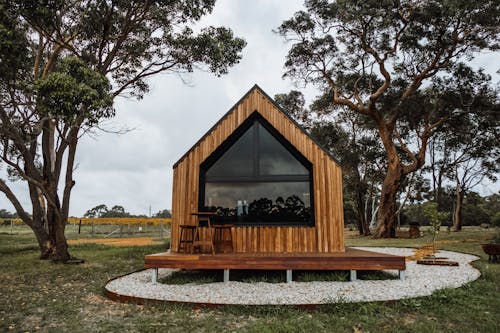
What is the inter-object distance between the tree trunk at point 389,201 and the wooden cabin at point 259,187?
1249cm

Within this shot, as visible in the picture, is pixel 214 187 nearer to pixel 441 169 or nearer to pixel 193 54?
pixel 193 54

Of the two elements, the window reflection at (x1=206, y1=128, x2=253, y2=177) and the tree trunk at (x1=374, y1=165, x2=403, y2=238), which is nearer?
the window reflection at (x1=206, y1=128, x2=253, y2=177)

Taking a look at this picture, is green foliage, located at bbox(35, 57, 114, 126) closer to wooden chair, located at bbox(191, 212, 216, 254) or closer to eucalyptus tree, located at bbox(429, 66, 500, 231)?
wooden chair, located at bbox(191, 212, 216, 254)

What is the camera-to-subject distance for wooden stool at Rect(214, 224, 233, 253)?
684 centimetres

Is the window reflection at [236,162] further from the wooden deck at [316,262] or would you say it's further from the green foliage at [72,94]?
the green foliage at [72,94]

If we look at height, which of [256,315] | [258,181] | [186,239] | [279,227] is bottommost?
[256,315]

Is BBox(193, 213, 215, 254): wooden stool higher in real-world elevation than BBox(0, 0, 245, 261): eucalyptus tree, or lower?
lower

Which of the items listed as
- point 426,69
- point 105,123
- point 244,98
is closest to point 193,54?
point 105,123

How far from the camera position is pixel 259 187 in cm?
729

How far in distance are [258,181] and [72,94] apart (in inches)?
182

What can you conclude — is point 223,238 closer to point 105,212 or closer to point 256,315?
point 256,315

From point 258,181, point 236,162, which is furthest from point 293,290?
point 236,162

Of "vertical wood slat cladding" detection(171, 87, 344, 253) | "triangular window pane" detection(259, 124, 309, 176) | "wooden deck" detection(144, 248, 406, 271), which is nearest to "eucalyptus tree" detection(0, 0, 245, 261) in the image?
"vertical wood slat cladding" detection(171, 87, 344, 253)

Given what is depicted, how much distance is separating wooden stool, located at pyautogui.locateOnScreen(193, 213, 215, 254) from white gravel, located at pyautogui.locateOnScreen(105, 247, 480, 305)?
34.0 inches
